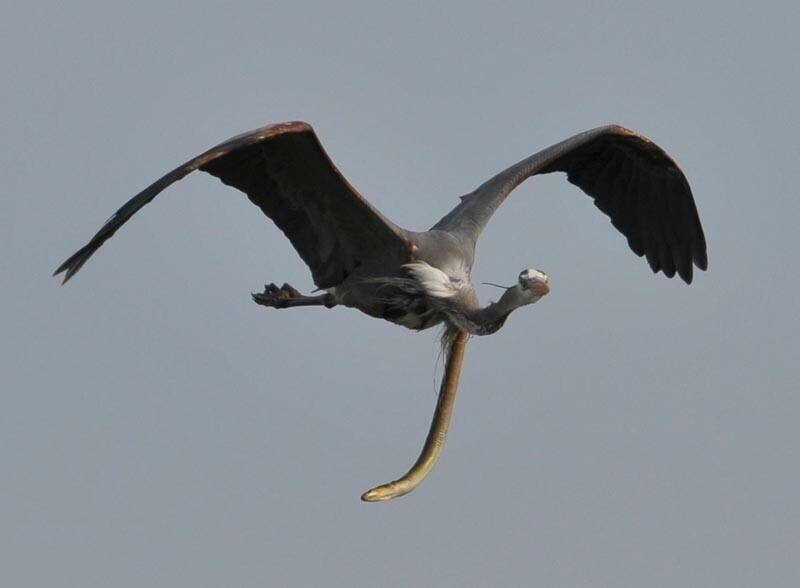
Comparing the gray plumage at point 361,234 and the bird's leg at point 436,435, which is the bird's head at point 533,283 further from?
the bird's leg at point 436,435

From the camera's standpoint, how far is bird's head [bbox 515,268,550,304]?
15711 mm

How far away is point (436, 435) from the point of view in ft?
53.5

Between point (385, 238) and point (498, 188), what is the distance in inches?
79.2

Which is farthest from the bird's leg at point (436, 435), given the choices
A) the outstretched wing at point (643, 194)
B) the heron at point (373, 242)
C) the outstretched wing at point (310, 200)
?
the outstretched wing at point (643, 194)

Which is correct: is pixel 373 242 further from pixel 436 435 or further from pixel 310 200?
pixel 436 435

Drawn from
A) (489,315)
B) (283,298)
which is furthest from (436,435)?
(283,298)

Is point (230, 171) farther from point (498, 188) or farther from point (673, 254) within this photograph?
point (673, 254)

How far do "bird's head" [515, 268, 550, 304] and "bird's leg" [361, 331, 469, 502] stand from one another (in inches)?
53.3

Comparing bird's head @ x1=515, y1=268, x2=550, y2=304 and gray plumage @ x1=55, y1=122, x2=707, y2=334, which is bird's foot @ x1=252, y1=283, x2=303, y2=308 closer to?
gray plumage @ x1=55, y1=122, x2=707, y2=334

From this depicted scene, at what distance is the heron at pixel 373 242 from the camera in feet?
52.0

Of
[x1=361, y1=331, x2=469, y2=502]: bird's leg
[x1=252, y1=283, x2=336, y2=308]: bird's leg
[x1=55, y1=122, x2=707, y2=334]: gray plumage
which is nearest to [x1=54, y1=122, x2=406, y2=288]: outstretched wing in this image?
[x1=55, y1=122, x2=707, y2=334]: gray plumage

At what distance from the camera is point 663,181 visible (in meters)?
20.5

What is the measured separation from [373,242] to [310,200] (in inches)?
27.4

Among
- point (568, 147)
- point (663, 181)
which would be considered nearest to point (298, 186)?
point (568, 147)
